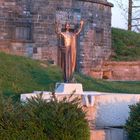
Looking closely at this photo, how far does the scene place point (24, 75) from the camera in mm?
18516

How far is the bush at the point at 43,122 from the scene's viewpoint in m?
9.12

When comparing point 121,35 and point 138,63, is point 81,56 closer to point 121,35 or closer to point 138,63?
point 138,63

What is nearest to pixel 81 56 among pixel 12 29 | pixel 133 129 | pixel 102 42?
pixel 102 42

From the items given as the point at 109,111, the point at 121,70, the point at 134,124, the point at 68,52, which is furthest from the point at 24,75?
the point at 121,70

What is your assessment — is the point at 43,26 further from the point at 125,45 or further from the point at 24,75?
the point at 24,75

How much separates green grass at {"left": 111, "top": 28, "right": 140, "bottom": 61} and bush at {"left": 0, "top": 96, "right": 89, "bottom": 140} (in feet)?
62.7

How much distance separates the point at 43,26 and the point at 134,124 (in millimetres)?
16110

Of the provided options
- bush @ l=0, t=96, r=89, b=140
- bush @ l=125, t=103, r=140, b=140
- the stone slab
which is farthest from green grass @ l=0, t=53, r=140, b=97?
bush @ l=0, t=96, r=89, b=140

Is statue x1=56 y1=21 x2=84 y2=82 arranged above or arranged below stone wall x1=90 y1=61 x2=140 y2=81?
above

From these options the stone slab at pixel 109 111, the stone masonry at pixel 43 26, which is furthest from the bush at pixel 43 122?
the stone masonry at pixel 43 26

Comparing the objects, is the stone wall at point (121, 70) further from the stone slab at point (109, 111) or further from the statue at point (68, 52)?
the stone slab at point (109, 111)

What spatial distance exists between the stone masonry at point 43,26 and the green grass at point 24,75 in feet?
15.1

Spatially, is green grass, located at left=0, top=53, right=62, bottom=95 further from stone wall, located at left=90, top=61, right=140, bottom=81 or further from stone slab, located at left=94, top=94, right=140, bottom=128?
stone wall, located at left=90, top=61, right=140, bottom=81

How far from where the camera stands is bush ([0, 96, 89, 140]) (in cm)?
912
